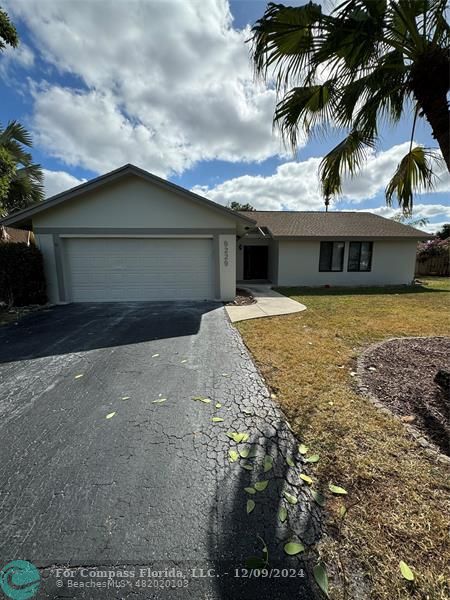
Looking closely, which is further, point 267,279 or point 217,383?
point 267,279

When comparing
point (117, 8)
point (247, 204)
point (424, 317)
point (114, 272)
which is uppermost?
point (247, 204)

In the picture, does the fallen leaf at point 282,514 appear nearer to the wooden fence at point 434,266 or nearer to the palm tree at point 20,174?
the palm tree at point 20,174

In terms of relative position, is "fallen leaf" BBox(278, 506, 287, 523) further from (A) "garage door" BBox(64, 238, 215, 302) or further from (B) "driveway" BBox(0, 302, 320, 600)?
(A) "garage door" BBox(64, 238, 215, 302)

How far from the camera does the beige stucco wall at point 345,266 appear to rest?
13.3 m

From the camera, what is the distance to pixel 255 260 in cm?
1557

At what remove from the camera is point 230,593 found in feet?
4.18

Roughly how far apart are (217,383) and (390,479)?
210cm

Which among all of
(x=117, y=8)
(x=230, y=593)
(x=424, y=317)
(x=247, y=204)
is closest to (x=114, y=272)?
(x=117, y=8)

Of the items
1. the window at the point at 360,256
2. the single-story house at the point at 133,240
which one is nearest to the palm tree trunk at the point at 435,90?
the single-story house at the point at 133,240

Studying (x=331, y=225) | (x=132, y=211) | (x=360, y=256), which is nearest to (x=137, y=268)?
(x=132, y=211)

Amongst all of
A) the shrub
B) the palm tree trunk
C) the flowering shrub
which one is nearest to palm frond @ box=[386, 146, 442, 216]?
the palm tree trunk

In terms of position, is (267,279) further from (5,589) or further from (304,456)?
(5,589)

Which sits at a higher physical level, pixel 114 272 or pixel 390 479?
pixel 114 272

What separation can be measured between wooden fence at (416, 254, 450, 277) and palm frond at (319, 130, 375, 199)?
734 inches
